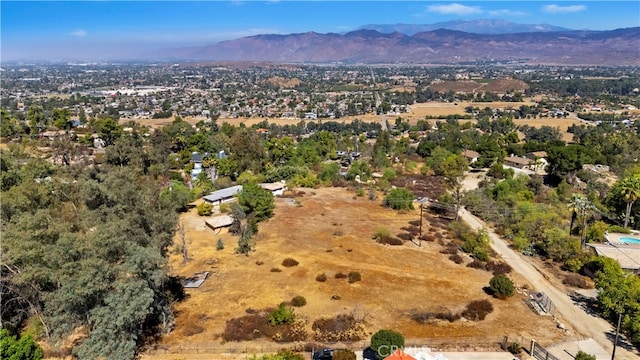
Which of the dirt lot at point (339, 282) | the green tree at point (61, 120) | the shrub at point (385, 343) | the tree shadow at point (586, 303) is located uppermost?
the green tree at point (61, 120)

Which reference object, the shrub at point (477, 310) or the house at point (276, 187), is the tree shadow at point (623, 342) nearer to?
the shrub at point (477, 310)

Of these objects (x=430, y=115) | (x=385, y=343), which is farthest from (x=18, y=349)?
(x=430, y=115)

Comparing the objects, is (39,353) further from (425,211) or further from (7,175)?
(425,211)

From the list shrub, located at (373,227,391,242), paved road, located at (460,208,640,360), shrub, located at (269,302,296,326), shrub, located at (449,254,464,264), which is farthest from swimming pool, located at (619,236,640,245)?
shrub, located at (269,302,296,326)

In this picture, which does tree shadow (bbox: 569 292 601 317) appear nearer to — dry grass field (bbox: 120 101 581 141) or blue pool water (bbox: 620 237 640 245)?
blue pool water (bbox: 620 237 640 245)

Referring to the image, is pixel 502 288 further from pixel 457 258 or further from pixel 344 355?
pixel 344 355

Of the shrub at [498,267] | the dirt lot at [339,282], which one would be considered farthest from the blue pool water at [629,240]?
the dirt lot at [339,282]

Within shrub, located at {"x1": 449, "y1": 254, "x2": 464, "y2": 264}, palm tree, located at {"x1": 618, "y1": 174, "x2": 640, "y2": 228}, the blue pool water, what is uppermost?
palm tree, located at {"x1": 618, "y1": 174, "x2": 640, "y2": 228}
